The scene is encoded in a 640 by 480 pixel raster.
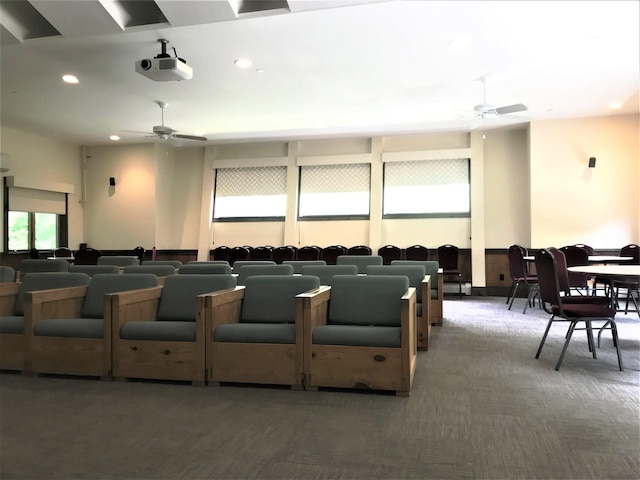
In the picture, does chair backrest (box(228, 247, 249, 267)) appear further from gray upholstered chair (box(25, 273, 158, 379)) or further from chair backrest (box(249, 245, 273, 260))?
gray upholstered chair (box(25, 273, 158, 379))

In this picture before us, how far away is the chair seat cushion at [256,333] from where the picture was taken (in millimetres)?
3068

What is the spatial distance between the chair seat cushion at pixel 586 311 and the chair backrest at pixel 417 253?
517 centimetres

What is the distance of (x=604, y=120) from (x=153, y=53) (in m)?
7.74

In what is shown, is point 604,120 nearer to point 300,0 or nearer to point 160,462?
point 300,0

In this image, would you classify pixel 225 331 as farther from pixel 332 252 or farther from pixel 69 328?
pixel 332 252

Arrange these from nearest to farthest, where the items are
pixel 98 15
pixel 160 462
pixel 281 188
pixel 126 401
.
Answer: pixel 160 462 < pixel 126 401 < pixel 98 15 < pixel 281 188

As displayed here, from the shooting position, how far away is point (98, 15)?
181 inches

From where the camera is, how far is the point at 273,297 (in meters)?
3.45

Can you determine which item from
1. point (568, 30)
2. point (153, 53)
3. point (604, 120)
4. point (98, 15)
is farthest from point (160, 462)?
point (604, 120)

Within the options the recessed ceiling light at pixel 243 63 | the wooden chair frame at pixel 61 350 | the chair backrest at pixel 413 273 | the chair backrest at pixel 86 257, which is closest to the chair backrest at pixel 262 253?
the chair backrest at pixel 86 257

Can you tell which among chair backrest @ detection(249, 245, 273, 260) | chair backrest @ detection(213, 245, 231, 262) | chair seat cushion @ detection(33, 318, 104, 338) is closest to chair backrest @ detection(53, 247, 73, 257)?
chair backrest @ detection(213, 245, 231, 262)

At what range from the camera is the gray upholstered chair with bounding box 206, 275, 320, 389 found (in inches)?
120

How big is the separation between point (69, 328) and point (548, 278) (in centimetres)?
364

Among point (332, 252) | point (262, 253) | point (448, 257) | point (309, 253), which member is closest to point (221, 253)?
point (262, 253)
